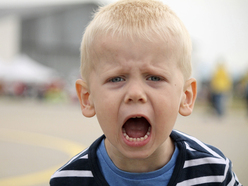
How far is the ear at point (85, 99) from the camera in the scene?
1.81 meters

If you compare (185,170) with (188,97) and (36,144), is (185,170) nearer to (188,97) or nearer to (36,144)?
(188,97)

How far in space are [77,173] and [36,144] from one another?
4.54 metres

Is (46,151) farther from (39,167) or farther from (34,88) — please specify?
(34,88)

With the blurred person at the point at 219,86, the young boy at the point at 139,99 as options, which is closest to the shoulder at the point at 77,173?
the young boy at the point at 139,99

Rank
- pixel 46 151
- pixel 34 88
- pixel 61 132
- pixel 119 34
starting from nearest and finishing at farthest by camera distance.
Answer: pixel 119 34
pixel 46 151
pixel 61 132
pixel 34 88

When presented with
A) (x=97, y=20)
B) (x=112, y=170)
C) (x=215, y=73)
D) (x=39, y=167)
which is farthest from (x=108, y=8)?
(x=215, y=73)

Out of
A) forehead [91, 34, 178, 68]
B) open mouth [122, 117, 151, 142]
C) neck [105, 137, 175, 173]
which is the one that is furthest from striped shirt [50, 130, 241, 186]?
forehead [91, 34, 178, 68]

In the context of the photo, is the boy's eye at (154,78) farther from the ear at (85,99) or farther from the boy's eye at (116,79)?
the ear at (85,99)

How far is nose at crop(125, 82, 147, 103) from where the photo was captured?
146 cm

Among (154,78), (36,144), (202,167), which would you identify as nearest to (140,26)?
(154,78)

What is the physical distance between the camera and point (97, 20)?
69.3 inches

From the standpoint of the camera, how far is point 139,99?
4.85 feet

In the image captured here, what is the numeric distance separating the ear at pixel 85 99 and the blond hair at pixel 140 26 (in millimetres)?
51

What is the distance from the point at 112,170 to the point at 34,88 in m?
19.8
